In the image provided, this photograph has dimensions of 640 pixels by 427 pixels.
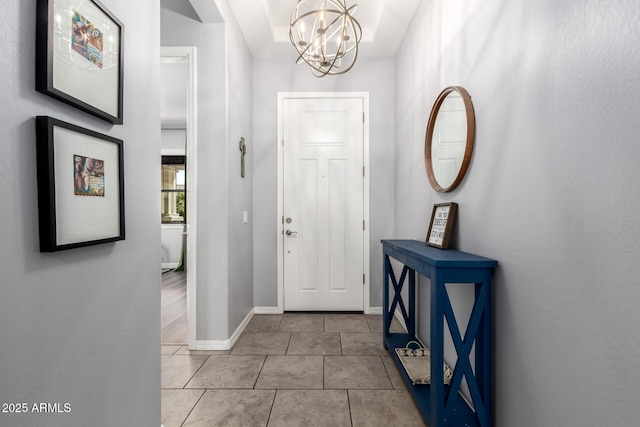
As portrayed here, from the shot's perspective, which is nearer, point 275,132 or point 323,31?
point 323,31

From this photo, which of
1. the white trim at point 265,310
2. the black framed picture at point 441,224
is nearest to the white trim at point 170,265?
the white trim at point 265,310

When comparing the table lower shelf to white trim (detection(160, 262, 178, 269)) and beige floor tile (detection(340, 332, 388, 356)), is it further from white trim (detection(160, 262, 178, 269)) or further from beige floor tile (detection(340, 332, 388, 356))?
white trim (detection(160, 262, 178, 269))

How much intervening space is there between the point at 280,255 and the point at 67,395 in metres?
2.48

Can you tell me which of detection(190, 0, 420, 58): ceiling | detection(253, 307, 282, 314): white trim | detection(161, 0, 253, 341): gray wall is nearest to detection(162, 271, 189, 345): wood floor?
detection(161, 0, 253, 341): gray wall

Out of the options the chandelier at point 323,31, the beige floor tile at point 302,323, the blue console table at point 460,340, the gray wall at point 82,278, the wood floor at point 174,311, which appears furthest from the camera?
the beige floor tile at point 302,323

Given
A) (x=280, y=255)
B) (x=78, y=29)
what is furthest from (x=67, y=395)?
(x=280, y=255)

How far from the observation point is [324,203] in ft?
11.0

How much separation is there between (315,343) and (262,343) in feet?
1.45

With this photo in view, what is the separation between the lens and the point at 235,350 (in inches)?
98.3

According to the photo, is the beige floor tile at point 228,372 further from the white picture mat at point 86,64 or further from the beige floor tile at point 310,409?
the white picture mat at point 86,64

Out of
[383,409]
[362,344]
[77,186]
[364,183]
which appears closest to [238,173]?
[364,183]

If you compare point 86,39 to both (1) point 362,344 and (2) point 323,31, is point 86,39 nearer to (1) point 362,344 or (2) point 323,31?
(2) point 323,31

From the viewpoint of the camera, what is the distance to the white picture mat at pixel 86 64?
0.85 metres

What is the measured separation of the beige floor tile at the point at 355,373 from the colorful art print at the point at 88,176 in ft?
5.53
